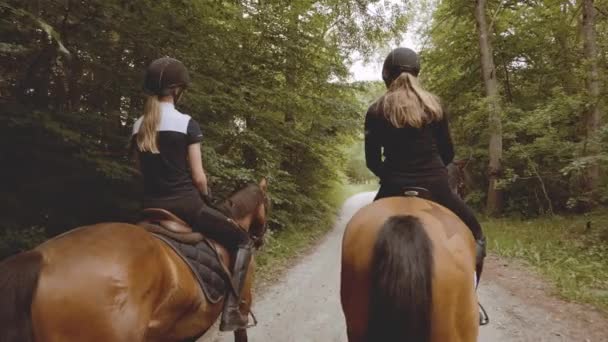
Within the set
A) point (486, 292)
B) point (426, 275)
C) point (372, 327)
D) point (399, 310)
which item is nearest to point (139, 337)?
point (372, 327)

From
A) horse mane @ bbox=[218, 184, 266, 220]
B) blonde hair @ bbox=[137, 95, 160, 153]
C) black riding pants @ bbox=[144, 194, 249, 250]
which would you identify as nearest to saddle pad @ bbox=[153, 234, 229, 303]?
black riding pants @ bbox=[144, 194, 249, 250]

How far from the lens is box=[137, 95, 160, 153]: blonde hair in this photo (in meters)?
2.76

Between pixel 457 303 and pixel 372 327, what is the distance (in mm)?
488

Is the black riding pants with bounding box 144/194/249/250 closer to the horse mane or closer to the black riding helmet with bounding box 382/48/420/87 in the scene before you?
the horse mane

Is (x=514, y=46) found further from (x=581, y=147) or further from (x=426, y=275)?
(x=426, y=275)

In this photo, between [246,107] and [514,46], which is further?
[514,46]

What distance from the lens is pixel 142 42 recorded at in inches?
194

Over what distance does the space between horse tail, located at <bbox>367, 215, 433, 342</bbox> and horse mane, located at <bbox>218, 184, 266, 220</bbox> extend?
1977mm

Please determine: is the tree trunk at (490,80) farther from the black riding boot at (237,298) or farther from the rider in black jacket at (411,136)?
the black riding boot at (237,298)

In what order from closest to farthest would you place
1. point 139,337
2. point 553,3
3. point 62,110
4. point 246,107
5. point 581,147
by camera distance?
point 139,337
point 62,110
point 246,107
point 581,147
point 553,3

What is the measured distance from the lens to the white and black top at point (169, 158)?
2805 millimetres

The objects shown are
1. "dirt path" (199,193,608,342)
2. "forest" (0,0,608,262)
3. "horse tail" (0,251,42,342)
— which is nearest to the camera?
"horse tail" (0,251,42,342)

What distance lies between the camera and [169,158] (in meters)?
2.84

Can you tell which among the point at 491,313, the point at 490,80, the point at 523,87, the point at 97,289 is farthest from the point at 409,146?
the point at 523,87
